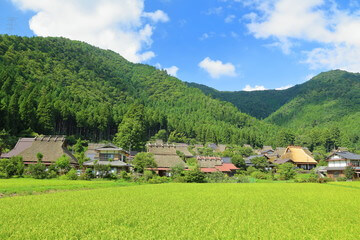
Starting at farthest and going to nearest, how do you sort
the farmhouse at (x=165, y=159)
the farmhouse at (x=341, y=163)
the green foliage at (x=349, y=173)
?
the farmhouse at (x=341, y=163), the green foliage at (x=349, y=173), the farmhouse at (x=165, y=159)

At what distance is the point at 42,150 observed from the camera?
44.2 meters

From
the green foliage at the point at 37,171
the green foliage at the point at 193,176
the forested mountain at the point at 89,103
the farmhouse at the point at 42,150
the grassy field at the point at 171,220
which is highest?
the forested mountain at the point at 89,103

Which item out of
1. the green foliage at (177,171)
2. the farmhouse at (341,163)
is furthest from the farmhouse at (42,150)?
the farmhouse at (341,163)

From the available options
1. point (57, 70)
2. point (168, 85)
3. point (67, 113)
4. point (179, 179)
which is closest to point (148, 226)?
point (179, 179)

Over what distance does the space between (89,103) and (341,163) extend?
79.0 m

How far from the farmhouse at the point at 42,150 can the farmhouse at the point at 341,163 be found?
52500 millimetres

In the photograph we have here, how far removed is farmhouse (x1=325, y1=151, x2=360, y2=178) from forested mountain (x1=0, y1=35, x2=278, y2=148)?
45.9 meters

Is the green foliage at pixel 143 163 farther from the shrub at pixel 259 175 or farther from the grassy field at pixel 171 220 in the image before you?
the grassy field at pixel 171 220

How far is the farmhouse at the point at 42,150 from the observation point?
Result: 141 feet

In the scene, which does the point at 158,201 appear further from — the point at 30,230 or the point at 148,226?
the point at 30,230

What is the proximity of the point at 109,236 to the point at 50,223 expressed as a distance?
3902 millimetres

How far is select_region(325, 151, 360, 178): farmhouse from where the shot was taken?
56691 mm

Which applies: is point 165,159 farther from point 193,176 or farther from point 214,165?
point 214,165

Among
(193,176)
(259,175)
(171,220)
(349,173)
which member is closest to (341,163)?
(349,173)
